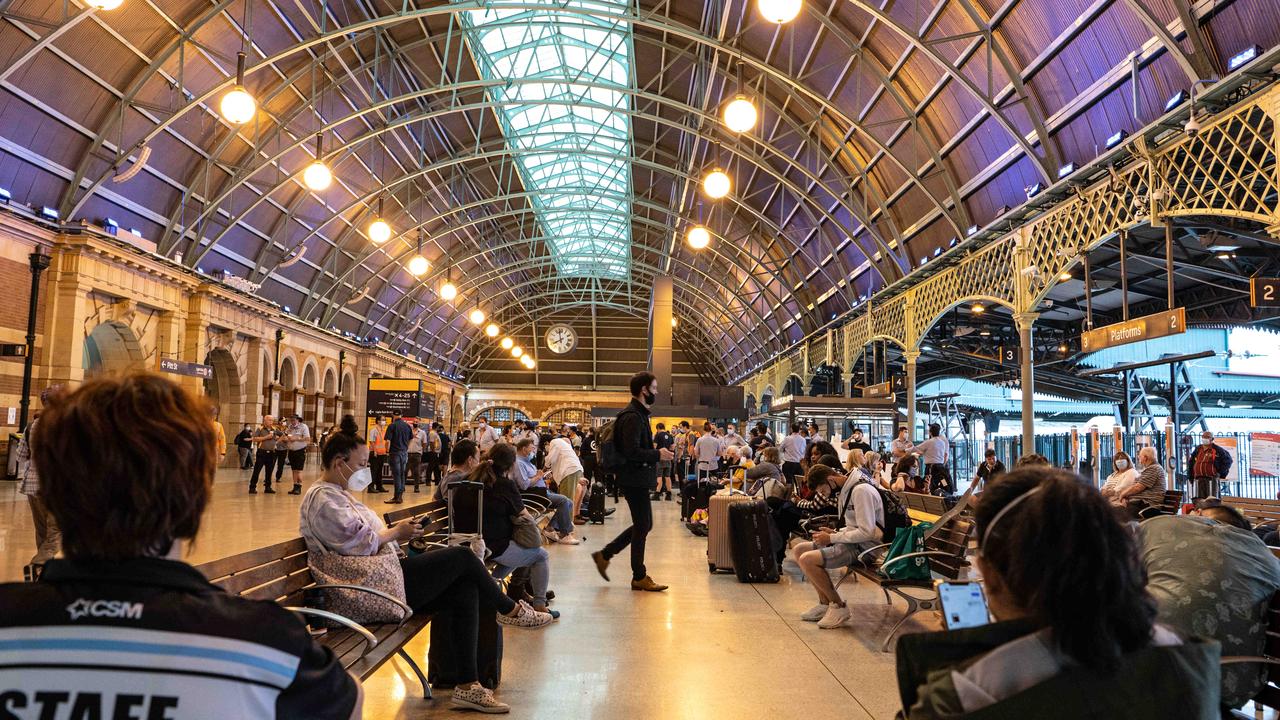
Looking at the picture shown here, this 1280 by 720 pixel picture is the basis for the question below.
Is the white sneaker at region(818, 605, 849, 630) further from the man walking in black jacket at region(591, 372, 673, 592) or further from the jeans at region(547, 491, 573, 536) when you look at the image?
the jeans at region(547, 491, 573, 536)

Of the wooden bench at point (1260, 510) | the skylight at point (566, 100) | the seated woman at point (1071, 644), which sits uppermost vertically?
the skylight at point (566, 100)

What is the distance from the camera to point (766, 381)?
40.0m

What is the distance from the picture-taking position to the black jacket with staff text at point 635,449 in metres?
7.63

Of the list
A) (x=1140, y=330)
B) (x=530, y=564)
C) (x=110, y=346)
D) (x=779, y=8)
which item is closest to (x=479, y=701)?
(x=530, y=564)

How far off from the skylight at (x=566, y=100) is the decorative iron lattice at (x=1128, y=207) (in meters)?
8.60

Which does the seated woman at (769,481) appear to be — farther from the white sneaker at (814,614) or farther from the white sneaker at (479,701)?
the white sneaker at (479,701)

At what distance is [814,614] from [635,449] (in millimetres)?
2087

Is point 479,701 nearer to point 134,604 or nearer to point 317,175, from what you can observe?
point 134,604

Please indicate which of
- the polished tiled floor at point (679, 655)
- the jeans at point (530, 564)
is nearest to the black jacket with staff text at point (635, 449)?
the polished tiled floor at point (679, 655)

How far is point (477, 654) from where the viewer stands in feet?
14.9

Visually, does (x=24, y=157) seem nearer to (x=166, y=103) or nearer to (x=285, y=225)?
(x=166, y=103)

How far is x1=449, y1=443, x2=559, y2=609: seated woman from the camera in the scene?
247 inches

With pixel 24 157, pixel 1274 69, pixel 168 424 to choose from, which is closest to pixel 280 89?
pixel 24 157

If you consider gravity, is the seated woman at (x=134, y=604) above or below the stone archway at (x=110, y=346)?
below
